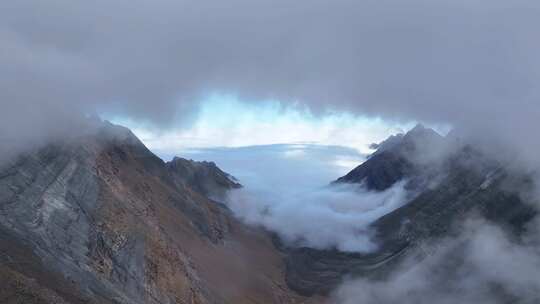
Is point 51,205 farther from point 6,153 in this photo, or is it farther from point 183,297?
point 183,297

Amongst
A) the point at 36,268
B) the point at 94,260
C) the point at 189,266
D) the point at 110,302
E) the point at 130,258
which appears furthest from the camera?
the point at 189,266

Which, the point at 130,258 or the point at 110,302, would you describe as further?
the point at 130,258

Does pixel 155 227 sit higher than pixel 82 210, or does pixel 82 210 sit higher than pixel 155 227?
pixel 155 227

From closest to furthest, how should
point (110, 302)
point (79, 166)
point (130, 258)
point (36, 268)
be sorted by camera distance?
point (36, 268)
point (110, 302)
point (130, 258)
point (79, 166)

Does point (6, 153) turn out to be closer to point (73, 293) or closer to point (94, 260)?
point (94, 260)

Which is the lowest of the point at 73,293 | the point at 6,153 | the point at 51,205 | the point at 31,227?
the point at 73,293

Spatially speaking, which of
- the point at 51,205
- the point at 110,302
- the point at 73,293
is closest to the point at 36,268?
the point at 73,293

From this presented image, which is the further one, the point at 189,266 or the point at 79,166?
the point at 189,266

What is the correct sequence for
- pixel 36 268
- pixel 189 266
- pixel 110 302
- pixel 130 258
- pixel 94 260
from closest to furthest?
pixel 36 268
pixel 110 302
pixel 94 260
pixel 130 258
pixel 189 266

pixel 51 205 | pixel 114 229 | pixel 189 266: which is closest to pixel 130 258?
pixel 114 229
